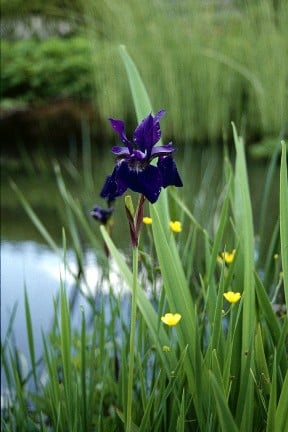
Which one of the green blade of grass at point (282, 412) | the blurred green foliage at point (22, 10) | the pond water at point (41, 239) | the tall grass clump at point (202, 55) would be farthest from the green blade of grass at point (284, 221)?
the blurred green foliage at point (22, 10)

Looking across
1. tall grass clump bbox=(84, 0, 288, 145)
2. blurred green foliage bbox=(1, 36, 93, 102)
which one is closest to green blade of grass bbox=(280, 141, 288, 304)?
tall grass clump bbox=(84, 0, 288, 145)

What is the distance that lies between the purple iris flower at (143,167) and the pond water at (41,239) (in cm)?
47

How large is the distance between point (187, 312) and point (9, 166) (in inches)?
161

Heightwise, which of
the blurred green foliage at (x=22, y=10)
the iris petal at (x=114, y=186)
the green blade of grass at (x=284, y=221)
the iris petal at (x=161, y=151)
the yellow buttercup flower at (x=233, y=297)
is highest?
the blurred green foliage at (x=22, y=10)

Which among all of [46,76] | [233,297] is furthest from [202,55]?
[233,297]

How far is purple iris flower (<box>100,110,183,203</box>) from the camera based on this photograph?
25.8 inches

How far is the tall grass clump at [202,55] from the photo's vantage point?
171 inches

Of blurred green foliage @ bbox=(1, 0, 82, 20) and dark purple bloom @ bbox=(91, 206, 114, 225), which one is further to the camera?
blurred green foliage @ bbox=(1, 0, 82, 20)

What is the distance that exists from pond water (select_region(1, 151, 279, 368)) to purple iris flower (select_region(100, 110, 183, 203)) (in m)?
0.47

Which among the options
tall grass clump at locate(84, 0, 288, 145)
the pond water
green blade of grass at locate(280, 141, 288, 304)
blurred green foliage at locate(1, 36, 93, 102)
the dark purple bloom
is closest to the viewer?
green blade of grass at locate(280, 141, 288, 304)

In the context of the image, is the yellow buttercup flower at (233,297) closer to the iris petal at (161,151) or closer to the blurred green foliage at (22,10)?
the iris petal at (161,151)

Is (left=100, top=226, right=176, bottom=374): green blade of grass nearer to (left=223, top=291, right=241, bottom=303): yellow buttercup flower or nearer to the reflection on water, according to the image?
(left=223, top=291, right=241, bottom=303): yellow buttercup flower

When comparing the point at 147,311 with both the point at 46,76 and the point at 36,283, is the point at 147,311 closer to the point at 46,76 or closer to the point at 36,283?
the point at 36,283

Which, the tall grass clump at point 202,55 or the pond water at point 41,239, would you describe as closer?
the pond water at point 41,239
